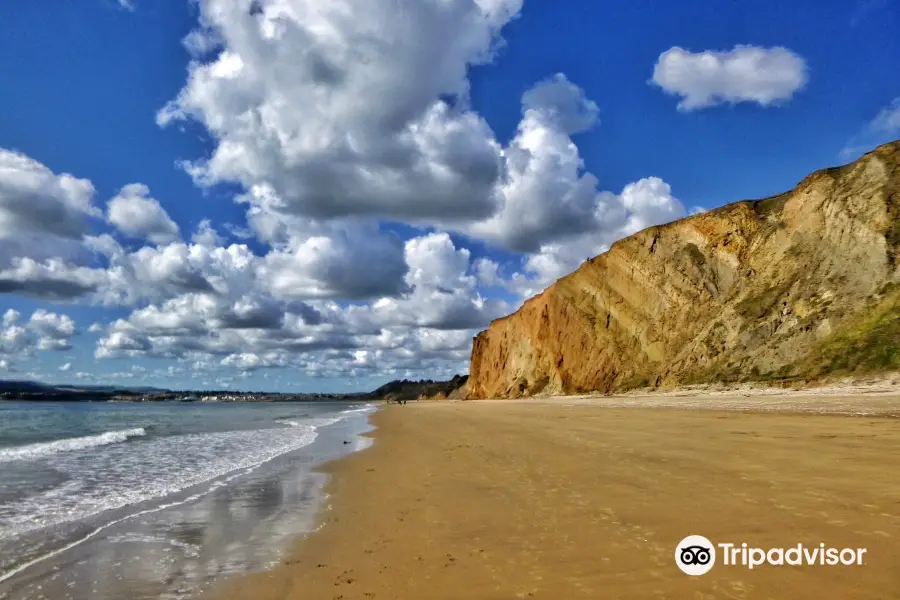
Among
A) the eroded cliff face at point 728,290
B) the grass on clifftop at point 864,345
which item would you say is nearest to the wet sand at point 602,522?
the grass on clifftop at point 864,345

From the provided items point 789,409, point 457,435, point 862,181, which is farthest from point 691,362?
point 457,435

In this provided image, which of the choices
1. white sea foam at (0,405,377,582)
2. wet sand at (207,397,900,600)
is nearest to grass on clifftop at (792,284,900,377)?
wet sand at (207,397,900,600)

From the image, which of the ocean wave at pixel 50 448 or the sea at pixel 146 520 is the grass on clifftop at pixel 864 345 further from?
the ocean wave at pixel 50 448

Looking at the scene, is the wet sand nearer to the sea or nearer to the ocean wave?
the sea

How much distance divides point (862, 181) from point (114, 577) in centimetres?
5256

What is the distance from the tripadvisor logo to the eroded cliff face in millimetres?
36898

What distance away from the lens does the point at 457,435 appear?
74.7 ft

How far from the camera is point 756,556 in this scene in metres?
5.70

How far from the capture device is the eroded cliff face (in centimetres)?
3819

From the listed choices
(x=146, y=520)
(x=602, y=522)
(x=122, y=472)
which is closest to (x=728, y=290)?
(x=602, y=522)

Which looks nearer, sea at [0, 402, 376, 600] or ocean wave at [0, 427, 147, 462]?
sea at [0, 402, 376, 600]

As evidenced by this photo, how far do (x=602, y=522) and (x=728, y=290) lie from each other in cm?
5059

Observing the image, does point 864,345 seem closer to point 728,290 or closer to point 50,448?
point 728,290

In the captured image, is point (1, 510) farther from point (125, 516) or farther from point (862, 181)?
point (862, 181)
